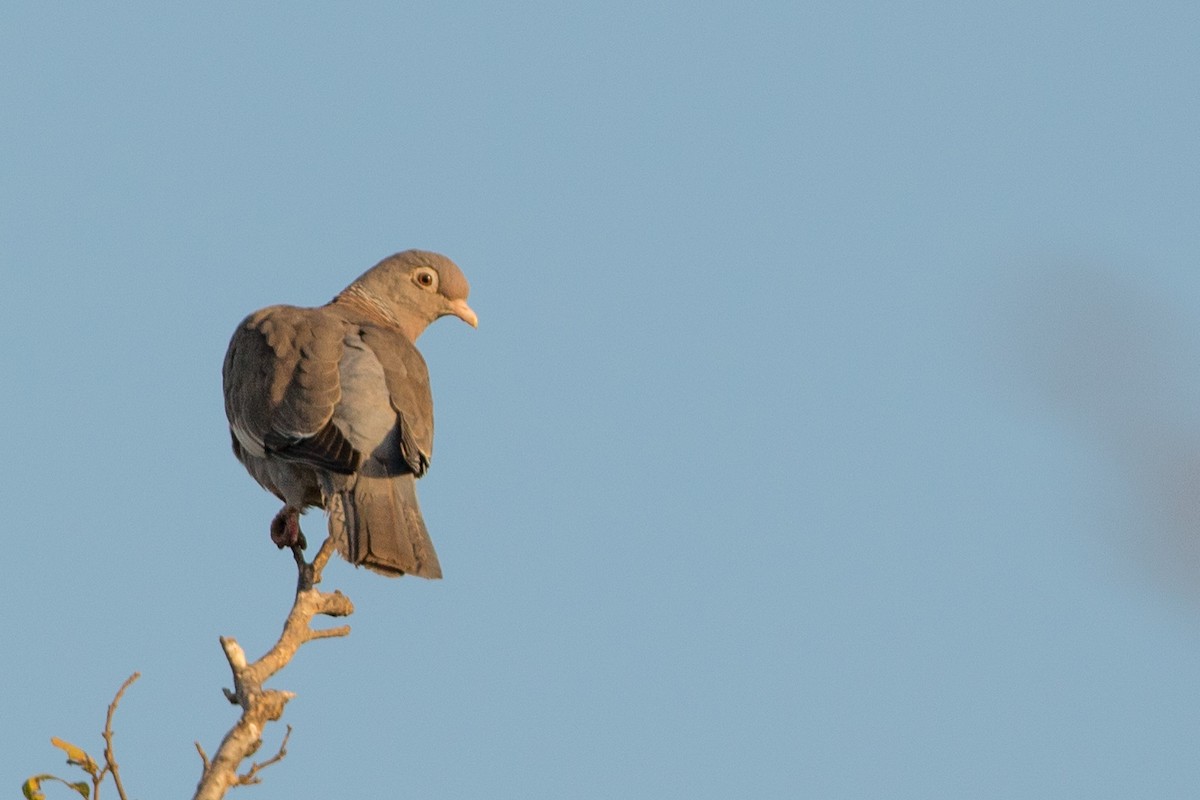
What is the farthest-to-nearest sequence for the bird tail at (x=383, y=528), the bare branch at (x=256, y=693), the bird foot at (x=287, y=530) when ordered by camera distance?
the bird foot at (x=287, y=530), the bird tail at (x=383, y=528), the bare branch at (x=256, y=693)

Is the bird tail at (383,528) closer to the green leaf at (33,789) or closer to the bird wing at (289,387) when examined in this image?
the bird wing at (289,387)

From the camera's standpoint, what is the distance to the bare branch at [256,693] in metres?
3.65

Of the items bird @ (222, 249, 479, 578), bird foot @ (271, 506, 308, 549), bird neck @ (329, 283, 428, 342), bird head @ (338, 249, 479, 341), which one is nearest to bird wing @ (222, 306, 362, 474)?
bird @ (222, 249, 479, 578)

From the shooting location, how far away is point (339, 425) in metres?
6.34

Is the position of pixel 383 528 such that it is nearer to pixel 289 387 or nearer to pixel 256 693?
pixel 289 387

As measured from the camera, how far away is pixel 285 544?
21.9ft

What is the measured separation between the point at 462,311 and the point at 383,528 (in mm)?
2550

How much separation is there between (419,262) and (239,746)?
4664 millimetres

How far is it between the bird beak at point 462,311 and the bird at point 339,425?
0.72m

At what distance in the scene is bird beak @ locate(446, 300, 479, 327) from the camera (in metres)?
8.30

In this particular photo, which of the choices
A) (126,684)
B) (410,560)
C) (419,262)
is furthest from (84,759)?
(419,262)

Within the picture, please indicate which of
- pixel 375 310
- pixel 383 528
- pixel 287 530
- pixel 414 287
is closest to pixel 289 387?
pixel 287 530

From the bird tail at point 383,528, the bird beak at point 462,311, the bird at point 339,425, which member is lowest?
the bird tail at point 383,528

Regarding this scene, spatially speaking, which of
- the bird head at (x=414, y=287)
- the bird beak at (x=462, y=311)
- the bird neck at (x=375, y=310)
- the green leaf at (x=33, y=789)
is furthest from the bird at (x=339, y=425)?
the green leaf at (x=33, y=789)
